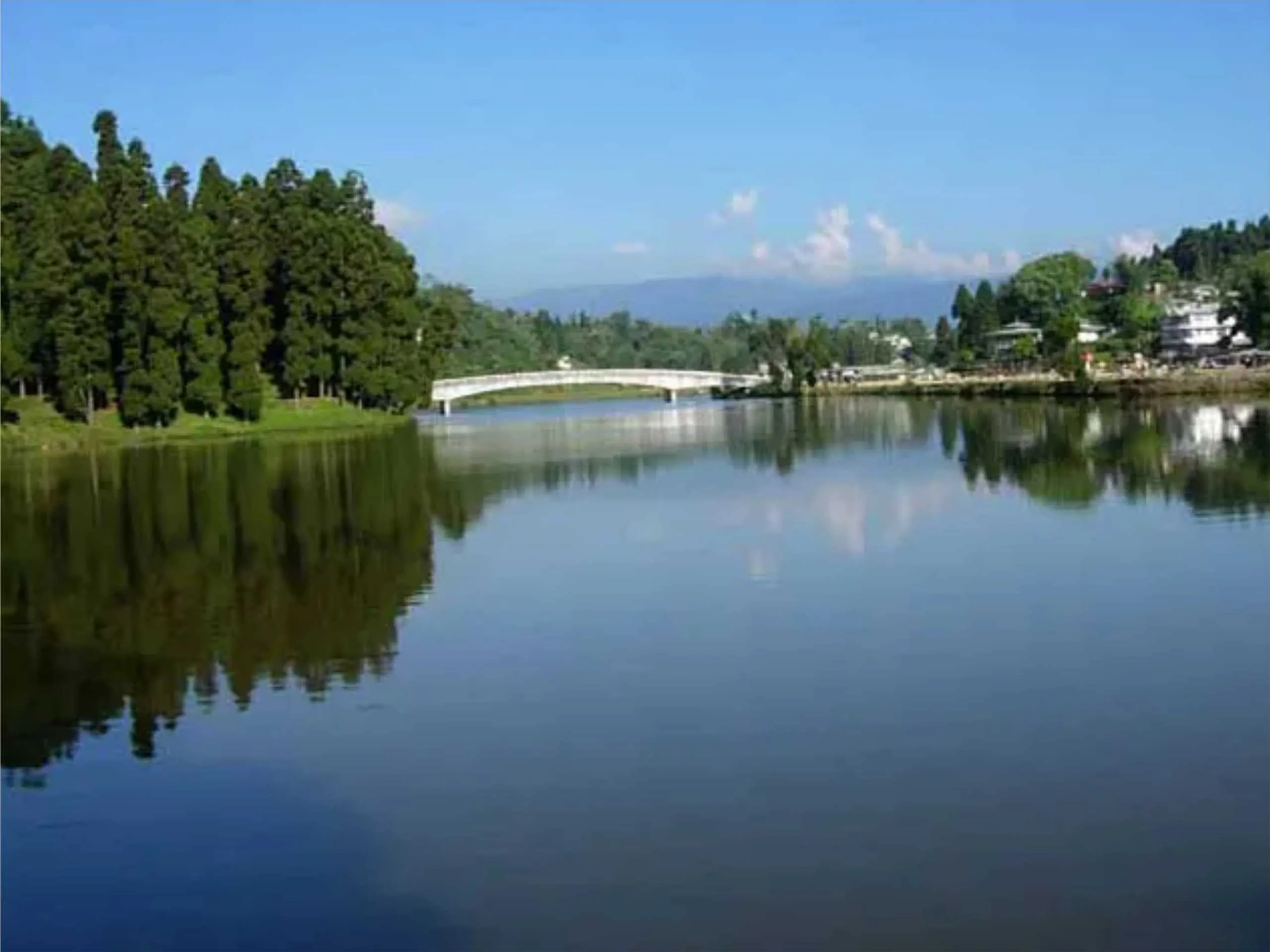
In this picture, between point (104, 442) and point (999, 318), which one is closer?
point (104, 442)

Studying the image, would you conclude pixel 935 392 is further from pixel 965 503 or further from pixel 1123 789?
pixel 1123 789

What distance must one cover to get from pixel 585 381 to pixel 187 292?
40.7 m

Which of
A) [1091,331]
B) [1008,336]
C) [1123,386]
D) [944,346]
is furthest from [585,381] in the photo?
[1123,386]

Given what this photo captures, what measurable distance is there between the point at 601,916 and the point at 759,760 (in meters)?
2.58

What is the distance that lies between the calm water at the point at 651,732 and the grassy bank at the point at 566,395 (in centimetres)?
8800

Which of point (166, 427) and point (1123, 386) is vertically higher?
point (166, 427)

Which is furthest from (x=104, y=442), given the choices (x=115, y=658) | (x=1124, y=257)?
(x=1124, y=257)

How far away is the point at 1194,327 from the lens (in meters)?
94.4

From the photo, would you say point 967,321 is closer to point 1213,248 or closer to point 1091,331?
point 1091,331

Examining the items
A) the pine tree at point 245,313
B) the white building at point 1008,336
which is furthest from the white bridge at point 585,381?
the pine tree at point 245,313

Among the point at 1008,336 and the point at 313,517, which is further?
the point at 1008,336

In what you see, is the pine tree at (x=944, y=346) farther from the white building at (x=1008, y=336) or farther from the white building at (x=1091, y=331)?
the white building at (x=1091, y=331)

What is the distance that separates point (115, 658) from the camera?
13.7 meters

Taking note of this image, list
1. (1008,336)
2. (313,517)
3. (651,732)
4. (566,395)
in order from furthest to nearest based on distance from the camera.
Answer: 1. (566,395)
2. (1008,336)
3. (313,517)
4. (651,732)
